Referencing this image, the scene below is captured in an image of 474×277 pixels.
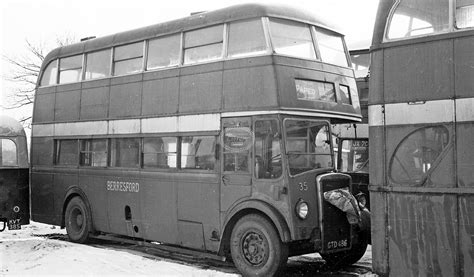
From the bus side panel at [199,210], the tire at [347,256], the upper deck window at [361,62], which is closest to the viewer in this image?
the bus side panel at [199,210]

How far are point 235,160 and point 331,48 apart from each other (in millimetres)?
2667

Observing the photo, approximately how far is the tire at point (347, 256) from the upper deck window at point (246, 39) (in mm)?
3723

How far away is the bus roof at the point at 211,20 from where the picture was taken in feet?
28.0

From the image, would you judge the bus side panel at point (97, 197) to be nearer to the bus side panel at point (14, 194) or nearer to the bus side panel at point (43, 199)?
the bus side panel at point (43, 199)

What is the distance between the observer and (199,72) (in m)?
9.32

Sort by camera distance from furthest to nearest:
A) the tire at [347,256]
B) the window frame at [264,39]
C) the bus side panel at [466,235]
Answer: the tire at [347,256] < the window frame at [264,39] < the bus side panel at [466,235]

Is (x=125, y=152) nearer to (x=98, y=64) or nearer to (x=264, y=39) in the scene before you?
(x=98, y=64)

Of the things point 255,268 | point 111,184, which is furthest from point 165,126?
point 255,268

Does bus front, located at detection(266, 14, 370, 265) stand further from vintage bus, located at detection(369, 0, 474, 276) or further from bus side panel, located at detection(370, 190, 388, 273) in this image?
vintage bus, located at detection(369, 0, 474, 276)

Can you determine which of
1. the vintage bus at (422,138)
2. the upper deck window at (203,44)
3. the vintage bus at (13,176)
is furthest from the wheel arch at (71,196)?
the vintage bus at (422,138)

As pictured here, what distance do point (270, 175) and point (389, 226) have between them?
7.56 ft

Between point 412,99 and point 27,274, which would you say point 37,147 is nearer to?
point 27,274

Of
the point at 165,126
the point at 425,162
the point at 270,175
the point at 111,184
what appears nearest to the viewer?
the point at 425,162

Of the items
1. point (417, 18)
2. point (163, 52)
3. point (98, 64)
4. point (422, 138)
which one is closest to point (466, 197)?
point (422, 138)
